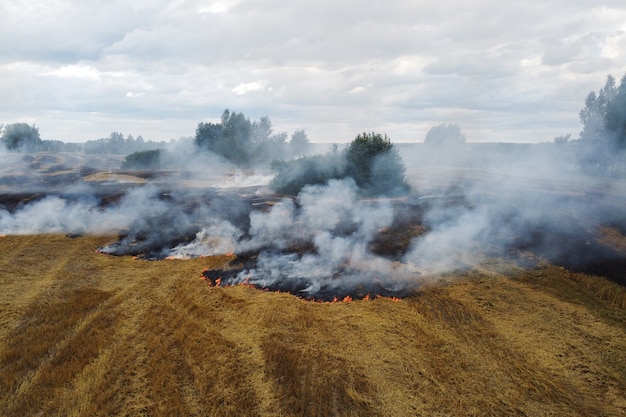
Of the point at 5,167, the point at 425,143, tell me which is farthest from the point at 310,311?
the point at 425,143

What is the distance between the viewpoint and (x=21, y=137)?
71.0 m

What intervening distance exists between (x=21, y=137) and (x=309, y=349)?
86.3 meters

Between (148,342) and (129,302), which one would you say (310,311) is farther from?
(129,302)

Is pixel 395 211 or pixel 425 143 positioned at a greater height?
pixel 425 143

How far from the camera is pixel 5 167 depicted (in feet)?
141

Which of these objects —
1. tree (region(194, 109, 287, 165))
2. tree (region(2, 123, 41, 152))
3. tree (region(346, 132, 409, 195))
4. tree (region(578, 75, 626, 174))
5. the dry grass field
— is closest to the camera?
the dry grass field

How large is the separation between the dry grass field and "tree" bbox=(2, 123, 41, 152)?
74945mm

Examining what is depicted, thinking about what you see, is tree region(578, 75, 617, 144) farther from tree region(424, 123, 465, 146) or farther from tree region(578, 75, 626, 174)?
tree region(424, 123, 465, 146)

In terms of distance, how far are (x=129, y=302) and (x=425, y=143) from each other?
234ft

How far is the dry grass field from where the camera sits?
6.52 meters

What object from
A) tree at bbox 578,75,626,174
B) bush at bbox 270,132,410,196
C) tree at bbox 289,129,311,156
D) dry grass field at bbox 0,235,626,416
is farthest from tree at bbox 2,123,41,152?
tree at bbox 578,75,626,174

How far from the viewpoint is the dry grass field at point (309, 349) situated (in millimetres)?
6523

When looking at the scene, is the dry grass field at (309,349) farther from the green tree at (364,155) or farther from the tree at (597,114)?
the tree at (597,114)

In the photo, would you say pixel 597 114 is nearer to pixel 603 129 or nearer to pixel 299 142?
pixel 603 129
